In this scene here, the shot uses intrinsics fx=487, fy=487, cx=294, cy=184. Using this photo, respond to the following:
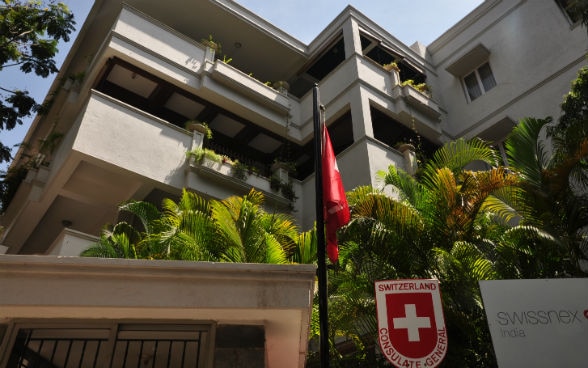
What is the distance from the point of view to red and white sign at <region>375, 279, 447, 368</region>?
3670 mm

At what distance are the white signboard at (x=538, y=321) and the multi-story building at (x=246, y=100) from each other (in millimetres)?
7028

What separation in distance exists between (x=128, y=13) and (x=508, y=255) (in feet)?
35.1

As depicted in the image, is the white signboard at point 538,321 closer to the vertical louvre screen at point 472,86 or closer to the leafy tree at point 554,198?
the leafy tree at point 554,198

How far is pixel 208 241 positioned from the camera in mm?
7871

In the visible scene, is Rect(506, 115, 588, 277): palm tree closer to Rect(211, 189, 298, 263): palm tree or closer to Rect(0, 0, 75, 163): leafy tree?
Rect(211, 189, 298, 263): palm tree

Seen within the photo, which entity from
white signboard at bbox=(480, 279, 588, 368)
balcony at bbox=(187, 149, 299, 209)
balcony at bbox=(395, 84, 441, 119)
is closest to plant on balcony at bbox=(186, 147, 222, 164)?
balcony at bbox=(187, 149, 299, 209)

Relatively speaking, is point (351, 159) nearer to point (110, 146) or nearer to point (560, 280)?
point (110, 146)

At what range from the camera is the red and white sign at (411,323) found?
3670 millimetres

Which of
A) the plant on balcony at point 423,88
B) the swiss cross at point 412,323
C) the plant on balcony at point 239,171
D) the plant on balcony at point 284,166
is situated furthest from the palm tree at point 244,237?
the plant on balcony at point 423,88

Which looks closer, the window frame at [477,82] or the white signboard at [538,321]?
the white signboard at [538,321]

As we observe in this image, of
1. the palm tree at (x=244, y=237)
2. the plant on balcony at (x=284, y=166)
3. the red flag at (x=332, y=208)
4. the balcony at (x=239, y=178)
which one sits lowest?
the red flag at (x=332, y=208)

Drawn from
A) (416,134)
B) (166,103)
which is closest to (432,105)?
(416,134)

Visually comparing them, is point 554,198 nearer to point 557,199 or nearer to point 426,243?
point 557,199

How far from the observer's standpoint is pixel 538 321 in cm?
436
